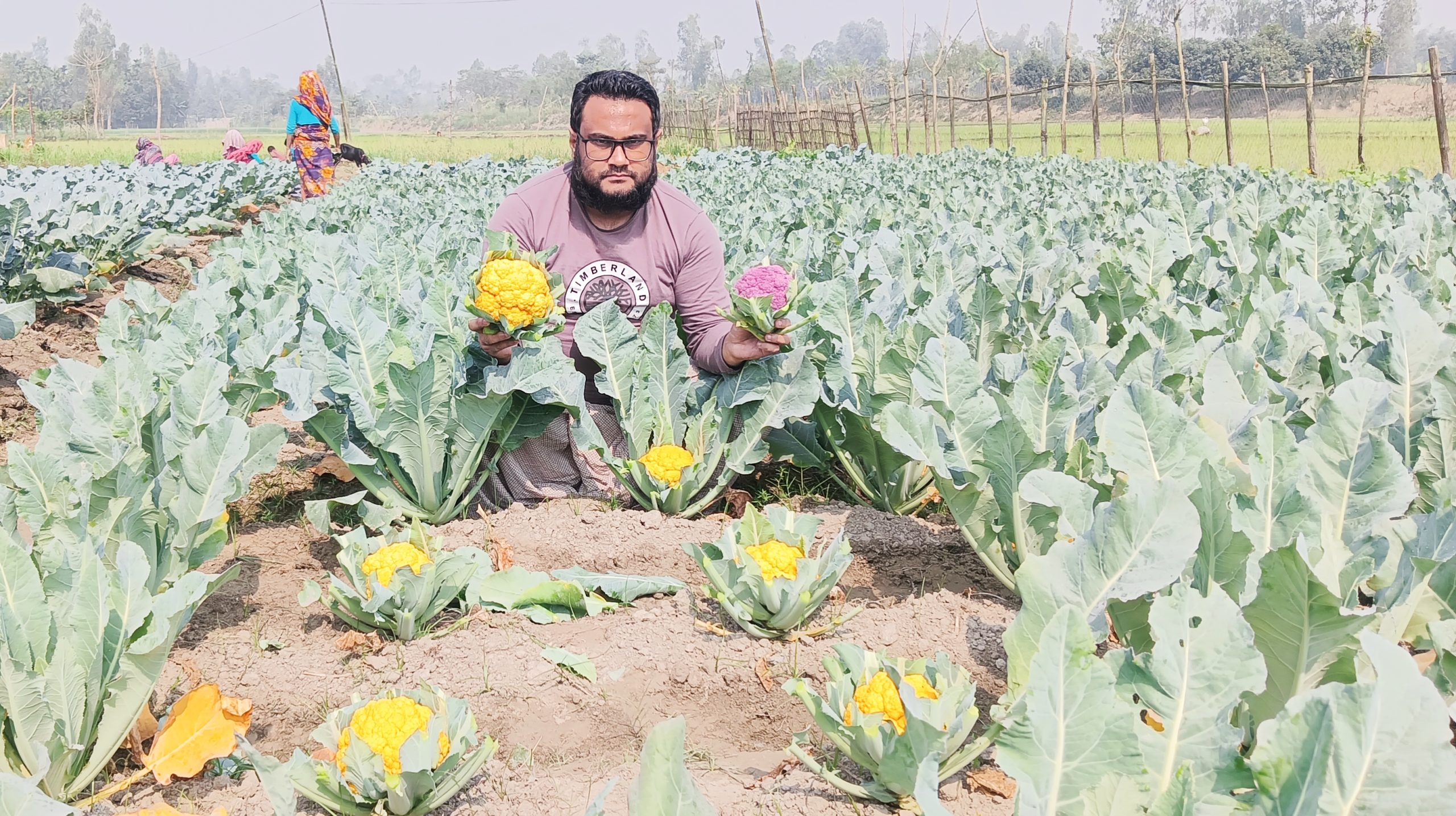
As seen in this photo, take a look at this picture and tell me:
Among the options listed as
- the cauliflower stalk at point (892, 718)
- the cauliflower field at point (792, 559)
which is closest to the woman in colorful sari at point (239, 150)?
the cauliflower field at point (792, 559)

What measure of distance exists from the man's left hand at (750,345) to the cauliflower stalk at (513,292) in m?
0.53

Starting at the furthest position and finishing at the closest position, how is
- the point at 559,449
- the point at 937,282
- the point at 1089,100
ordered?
the point at 1089,100 → the point at 937,282 → the point at 559,449

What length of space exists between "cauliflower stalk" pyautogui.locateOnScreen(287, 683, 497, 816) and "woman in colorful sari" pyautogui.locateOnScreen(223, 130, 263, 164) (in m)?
18.3

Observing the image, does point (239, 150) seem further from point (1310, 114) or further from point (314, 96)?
point (1310, 114)

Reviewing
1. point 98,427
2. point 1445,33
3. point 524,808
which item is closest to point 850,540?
point 524,808

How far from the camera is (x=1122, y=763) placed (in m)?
1.28

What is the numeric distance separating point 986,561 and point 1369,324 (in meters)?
1.26

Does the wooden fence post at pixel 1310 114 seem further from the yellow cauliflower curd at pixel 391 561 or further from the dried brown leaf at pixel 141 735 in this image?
the dried brown leaf at pixel 141 735

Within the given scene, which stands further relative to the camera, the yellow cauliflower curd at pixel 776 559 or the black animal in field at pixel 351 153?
the black animal in field at pixel 351 153

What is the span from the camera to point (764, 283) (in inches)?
119

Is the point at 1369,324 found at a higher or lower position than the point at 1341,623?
higher

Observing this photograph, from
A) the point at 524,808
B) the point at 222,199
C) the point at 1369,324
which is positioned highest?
the point at 222,199

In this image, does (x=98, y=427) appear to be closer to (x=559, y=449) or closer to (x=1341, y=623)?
(x=559, y=449)

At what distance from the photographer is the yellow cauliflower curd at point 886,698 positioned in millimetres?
1832
